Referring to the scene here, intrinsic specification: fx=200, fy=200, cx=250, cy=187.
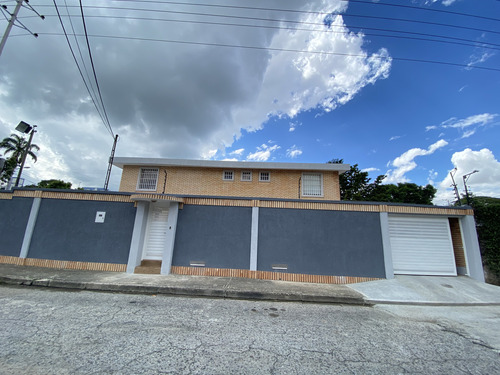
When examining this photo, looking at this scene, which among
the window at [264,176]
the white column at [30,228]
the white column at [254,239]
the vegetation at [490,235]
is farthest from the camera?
the window at [264,176]

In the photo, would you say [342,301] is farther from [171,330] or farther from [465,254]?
[465,254]

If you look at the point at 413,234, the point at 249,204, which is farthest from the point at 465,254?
the point at 249,204

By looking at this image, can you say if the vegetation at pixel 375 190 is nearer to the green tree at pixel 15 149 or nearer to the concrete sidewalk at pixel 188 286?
the concrete sidewalk at pixel 188 286

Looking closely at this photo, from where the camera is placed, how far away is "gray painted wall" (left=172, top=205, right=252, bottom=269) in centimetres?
708

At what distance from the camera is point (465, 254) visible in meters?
7.57

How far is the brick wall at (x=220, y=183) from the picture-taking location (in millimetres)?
10875

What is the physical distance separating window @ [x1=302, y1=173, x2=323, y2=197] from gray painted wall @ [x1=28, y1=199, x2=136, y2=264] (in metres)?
8.22

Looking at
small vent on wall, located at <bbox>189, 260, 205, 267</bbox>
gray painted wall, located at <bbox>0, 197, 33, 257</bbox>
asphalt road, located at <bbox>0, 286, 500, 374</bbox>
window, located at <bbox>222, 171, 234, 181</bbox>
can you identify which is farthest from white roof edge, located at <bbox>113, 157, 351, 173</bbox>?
asphalt road, located at <bbox>0, 286, 500, 374</bbox>

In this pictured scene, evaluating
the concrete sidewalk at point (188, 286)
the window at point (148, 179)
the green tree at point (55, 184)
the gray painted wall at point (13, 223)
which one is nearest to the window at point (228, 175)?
the window at point (148, 179)

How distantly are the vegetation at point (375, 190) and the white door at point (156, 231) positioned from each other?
2021cm

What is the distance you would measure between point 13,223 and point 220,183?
8.29 m

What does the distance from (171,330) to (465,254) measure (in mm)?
10383

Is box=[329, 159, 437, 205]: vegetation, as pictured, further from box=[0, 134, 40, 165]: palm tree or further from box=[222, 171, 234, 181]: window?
box=[0, 134, 40, 165]: palm tree

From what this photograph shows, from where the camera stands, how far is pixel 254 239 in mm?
7113
